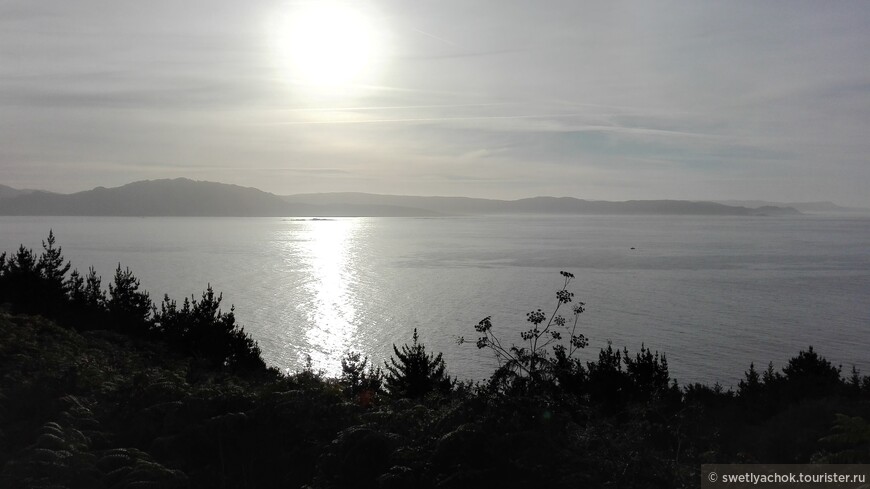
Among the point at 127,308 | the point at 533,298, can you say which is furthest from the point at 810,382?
the point at 533,298

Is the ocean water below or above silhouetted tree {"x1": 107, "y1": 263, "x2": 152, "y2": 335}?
below

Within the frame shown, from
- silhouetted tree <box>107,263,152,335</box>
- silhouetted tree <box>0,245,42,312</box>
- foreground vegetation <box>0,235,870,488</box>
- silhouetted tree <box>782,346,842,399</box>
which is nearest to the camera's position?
A: foreground vegetation <box>0,235,870,488</box>

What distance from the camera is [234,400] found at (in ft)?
29.0

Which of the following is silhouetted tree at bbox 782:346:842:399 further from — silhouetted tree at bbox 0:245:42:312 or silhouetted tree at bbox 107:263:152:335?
silhouetted tree at bbox 0:245:42:312

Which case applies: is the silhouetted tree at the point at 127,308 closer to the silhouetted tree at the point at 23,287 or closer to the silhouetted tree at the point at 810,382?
the silhouetted tree at the point at 23,287

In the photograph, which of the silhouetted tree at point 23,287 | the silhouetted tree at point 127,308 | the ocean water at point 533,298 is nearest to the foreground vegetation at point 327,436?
the silhouetted tree at point 23,287

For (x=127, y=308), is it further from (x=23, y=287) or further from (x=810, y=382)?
(x=810, y=382)

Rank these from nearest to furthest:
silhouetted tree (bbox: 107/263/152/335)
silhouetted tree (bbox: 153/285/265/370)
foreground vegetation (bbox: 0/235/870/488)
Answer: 1. foreground vegetation (bbox: 0/235/870/488)
2. silhouetted tree (bbox: 153/285/265/370)
3. silhouetted tree (bbox: 107/263/152/335)

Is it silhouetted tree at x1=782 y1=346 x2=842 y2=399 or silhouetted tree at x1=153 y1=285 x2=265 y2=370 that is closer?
silhouetted tree at x1=782 y1=346 x2=842 y2=399

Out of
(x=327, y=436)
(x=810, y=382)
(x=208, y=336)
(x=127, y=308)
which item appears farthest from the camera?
(x=127, y=308)

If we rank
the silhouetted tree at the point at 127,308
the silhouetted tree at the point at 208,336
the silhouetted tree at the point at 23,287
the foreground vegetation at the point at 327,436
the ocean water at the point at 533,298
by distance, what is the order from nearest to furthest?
1. the foreground vegetation at the point at 327,436
2. the silhouetted tree at the point at 208,336
3. the silhouetted tree at the point at 23,287
4. the silhouetted tree at the point at 127,308
5. the ocean water at the point at 533,298

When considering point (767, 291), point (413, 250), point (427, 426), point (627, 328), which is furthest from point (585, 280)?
point (427, 426)

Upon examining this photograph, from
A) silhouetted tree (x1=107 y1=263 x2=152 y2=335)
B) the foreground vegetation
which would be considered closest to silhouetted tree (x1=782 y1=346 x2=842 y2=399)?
the foreground vegetation

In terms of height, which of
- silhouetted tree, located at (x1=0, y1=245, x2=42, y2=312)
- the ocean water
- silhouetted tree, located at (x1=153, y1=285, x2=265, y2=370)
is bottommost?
the ocean water
